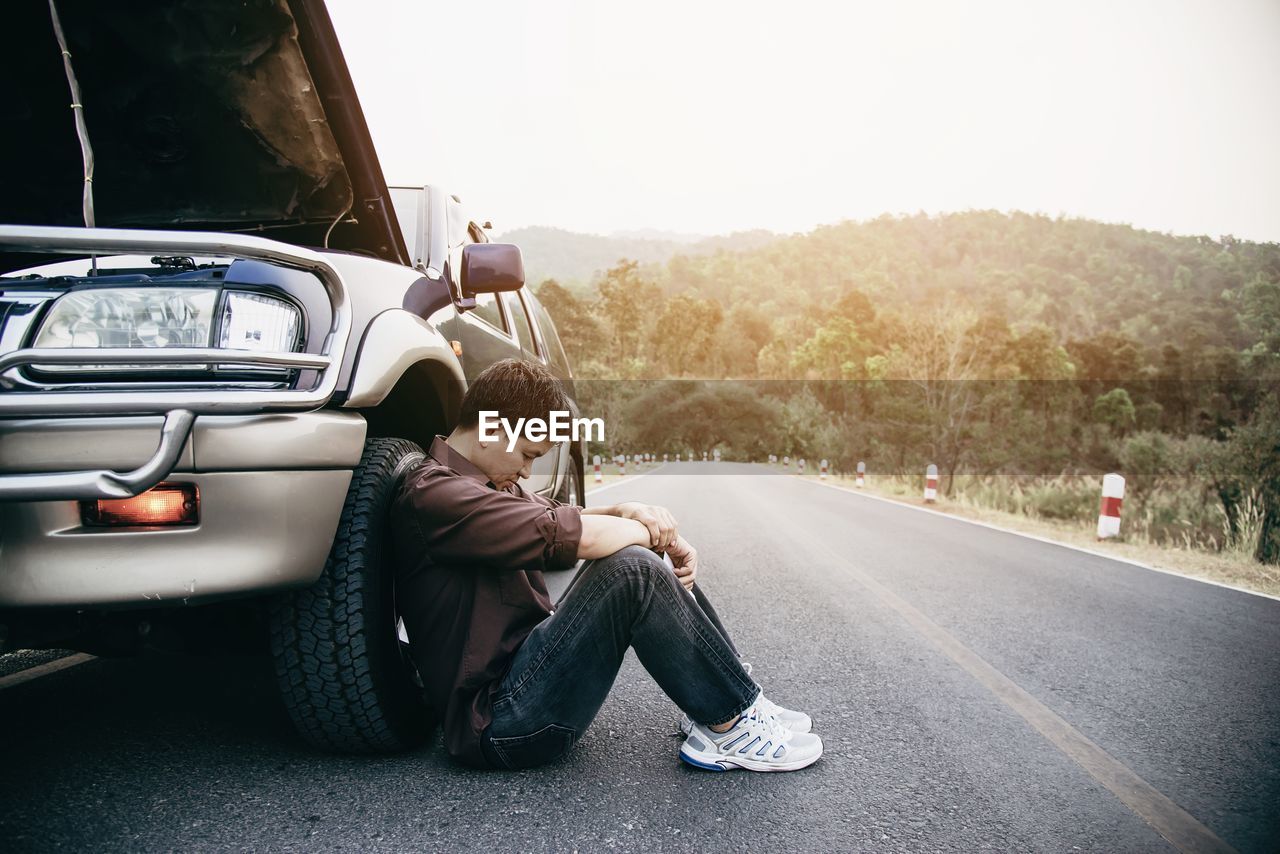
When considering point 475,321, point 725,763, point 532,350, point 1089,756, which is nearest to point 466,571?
point 725,763

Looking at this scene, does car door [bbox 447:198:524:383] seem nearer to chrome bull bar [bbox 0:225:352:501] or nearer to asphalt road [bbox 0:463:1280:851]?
chrome bull bar [bbox 0:225:352:501]

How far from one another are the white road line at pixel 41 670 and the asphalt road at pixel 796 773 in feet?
0.17

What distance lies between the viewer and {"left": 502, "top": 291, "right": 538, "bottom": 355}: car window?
179 inches

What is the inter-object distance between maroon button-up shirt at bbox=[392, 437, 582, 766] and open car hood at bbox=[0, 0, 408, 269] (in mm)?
1017

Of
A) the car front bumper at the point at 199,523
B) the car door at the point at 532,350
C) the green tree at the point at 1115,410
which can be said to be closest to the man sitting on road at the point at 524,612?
the car front bumper at the point at 199,523

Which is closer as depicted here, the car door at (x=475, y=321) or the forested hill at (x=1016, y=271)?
the car door at (x=475, y=321)

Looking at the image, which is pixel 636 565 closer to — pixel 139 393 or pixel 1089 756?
pixel 139 393

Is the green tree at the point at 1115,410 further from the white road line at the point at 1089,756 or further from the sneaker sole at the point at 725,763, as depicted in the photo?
the sneaker sole at the point at 725,763

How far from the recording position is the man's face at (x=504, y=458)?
81.9 inches

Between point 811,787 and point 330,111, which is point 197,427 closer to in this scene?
point 330,111

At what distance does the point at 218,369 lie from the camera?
5.54 feet

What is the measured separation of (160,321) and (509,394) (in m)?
0.84

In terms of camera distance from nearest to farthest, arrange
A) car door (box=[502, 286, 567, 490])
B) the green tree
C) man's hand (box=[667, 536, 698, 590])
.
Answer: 1. man's hand (box=[667, 536, 698, 590])
2. car door (box=[502, 286, 567, 490])
3. the green tree

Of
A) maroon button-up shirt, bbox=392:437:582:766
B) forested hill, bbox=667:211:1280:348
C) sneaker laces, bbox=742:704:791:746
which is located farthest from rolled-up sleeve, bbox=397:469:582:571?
forested hill, bbox=667:211:1280:348
